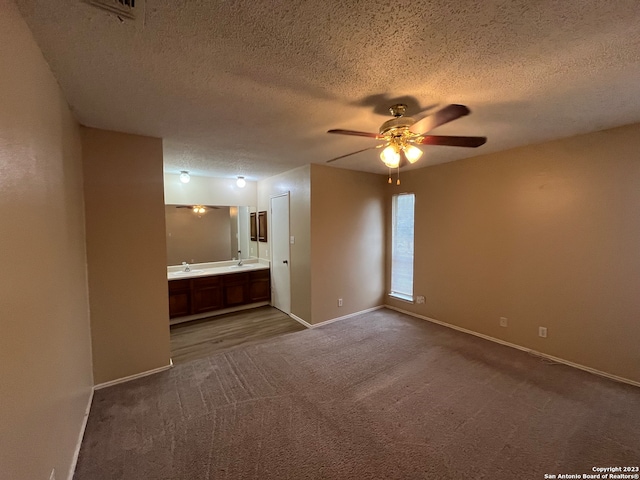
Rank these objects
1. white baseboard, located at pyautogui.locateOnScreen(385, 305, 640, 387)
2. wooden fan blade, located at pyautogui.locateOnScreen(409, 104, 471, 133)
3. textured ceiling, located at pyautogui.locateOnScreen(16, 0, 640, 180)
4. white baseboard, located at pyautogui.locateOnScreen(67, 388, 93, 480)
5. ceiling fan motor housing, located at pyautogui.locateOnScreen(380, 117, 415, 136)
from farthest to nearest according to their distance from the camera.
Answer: white baseboard, located at pyautogui.locateOnScreen(385, 305, 640, 387)
ceiling fan motor housing, located at pyautogui.locateOnScreen(380, 117, 415, 136)
white baseboard, located at pyautogui.locateOnScreen(67, 388, 93, 480)
wooden fan blade, located at pyautogui.locateOnScreen(409, 104, 471, 133)
textured ceiling, located at pyautogui.locateOnScreen(16, 0, 640, 180)

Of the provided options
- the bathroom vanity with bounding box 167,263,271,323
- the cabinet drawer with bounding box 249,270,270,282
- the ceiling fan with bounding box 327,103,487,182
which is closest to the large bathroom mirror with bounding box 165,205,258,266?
the bathroom vanity with bounding box 167,263,271,323

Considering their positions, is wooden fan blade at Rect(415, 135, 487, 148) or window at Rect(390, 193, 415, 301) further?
window at Rect(390, 193, 415, 301)

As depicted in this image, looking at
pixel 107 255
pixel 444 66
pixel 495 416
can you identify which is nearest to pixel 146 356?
pixel 107 255

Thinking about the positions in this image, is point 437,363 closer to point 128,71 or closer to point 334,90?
point 334,90

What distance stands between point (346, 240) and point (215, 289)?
7.66 feet

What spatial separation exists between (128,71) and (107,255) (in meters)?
1.69

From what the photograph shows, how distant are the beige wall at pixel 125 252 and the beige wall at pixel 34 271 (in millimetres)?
533

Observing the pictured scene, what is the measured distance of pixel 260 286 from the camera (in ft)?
16.3

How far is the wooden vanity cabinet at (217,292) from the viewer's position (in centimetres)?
418

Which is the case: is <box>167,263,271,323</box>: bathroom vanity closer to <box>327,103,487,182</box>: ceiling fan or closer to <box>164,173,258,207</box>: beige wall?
<box>164,173,258,207</box>: beige wall

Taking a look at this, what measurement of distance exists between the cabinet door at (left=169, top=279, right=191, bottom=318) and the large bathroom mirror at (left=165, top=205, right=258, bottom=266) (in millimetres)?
681

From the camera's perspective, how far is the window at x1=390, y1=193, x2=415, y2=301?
14.6 feet

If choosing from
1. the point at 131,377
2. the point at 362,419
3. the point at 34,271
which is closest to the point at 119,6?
the point at 34,271

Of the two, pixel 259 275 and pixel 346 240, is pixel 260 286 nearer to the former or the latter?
pixel 259 275
